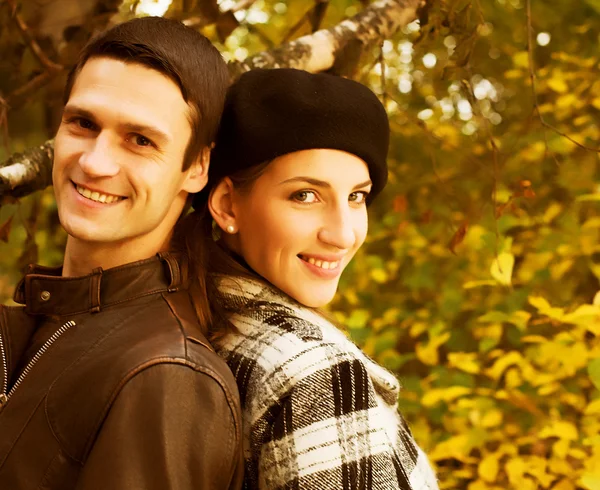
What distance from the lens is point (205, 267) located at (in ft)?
6.05

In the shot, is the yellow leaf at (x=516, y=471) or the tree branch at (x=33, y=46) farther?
the yellow leaf at (x=516, y=471)

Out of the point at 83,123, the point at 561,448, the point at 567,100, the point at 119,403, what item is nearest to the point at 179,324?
the point at 119,403

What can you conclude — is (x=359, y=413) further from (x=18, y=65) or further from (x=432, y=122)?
(x=432, y=122)

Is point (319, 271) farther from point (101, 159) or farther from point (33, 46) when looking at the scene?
point (33, 46)

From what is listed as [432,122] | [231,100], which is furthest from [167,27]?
[432,122]

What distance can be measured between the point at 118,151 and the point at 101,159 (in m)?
0.05

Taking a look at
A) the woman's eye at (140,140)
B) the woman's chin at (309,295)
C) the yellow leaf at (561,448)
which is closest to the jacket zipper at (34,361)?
the woman's eye at (140,140)

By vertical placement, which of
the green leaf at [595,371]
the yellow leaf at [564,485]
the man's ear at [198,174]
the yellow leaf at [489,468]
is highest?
the man's ear at [198,174]

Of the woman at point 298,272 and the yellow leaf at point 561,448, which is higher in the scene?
the woman at point 298,272

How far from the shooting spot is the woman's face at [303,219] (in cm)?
178

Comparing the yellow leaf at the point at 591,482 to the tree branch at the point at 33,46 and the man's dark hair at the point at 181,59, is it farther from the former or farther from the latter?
the tree branch at the point at 33,46

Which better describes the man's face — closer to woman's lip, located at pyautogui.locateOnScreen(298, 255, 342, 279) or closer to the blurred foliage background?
woman's lip, located at pyautogui.locateOnScreen(298, 255, 342, 279)

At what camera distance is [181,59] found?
65.7 inches

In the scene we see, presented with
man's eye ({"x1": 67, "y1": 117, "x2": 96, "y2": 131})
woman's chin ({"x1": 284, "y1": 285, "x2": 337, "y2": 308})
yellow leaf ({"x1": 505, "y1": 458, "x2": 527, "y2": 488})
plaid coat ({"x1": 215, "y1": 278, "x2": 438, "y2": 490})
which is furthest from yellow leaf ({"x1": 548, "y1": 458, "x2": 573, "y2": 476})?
man's eye ({"x1": 67, "y1": 117, "x2": 96, "y2": 131})
